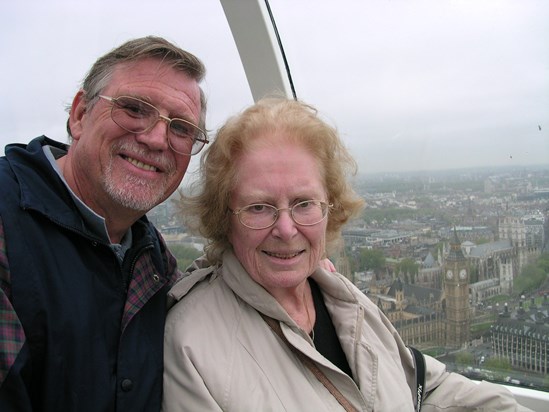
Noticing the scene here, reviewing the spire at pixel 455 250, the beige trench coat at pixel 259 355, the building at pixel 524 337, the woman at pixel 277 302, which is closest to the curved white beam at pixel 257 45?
the woman at pixel 277 302

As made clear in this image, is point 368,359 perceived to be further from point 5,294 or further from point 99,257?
point 5,294

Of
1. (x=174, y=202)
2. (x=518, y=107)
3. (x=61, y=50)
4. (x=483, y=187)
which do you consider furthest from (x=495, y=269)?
(x=61, y=50)

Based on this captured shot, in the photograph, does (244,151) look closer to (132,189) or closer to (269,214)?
(269,214)

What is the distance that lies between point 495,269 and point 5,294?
2383 millimetres

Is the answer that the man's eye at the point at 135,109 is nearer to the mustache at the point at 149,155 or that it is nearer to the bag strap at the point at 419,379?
the mustache at the point at 149,155

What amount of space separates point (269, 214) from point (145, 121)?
0.54m

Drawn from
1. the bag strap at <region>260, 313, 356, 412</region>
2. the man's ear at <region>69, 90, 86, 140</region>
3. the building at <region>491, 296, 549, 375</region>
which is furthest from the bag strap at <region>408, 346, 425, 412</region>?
the man's ear at <region>69, 90, 86, 140</region>

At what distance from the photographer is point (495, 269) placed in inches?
93.8

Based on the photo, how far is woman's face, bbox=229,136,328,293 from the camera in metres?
1.40

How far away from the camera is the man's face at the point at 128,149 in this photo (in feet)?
4.46

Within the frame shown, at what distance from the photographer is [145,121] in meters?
1.43

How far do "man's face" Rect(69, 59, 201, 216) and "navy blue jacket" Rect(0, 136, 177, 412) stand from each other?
145mm

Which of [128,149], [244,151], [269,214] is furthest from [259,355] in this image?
[128,149]

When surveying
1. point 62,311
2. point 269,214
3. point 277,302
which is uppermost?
point 269,214
